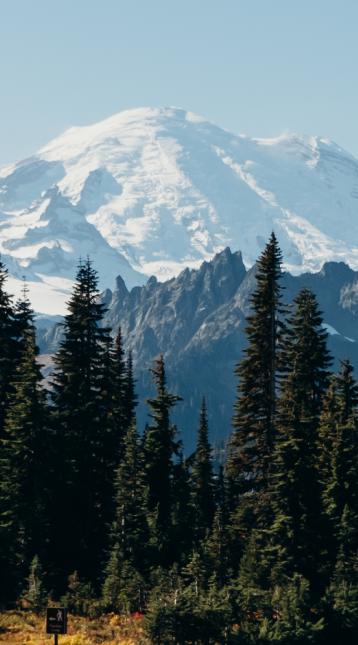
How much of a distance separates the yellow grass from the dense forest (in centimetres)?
113

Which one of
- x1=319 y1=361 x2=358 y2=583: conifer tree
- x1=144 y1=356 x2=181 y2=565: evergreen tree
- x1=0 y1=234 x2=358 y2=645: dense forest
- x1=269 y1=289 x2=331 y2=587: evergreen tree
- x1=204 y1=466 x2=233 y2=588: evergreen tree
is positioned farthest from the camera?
x1=144 y1=356 x2=181 y2=565: evergreen tree

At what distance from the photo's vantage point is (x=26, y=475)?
2116 inches

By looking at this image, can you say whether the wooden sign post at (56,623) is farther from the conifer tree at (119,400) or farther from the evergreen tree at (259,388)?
the conifer tree at (119,400)

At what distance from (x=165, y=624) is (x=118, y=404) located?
21623 mm

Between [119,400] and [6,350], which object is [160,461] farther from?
[6,350]

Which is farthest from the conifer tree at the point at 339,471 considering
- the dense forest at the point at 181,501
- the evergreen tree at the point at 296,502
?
the evergreen tree at the point at 296,502

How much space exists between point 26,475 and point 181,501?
Result: 1162cm

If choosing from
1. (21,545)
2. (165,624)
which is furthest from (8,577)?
(165,624)

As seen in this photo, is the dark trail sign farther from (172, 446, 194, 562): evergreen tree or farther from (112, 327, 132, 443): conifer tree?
(112, 327, 132, 443): conifer tree

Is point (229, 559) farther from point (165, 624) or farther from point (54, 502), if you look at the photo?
point (165, 624)

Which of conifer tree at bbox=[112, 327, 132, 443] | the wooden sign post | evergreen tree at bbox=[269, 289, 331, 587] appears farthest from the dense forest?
the wooden sign post

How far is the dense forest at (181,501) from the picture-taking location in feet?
158

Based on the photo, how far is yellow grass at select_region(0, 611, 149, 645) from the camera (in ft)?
141

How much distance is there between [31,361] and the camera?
55.2 metres
